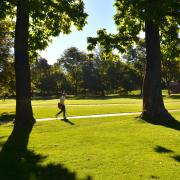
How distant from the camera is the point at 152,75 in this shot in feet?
87.1

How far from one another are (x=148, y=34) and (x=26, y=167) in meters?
16.7

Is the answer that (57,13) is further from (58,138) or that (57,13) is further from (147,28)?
(58,138)

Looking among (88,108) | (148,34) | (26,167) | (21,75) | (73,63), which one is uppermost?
(73,63)

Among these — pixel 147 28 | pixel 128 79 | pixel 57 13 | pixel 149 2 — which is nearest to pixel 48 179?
pixel 149 2

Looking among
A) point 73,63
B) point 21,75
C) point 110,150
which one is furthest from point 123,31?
point 73,63

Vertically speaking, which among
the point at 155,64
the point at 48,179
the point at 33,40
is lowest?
the point at 48,179

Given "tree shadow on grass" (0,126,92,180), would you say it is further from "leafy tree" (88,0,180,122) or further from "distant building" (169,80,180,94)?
"distant building" (169,80,180,94)

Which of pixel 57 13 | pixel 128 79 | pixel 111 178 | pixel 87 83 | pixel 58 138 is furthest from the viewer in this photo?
pixel 87 83

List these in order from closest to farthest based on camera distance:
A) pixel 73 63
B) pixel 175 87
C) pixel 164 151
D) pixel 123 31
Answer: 1. pixel 164 151
2. pixel 123 31
3. pixel 175 87
4. pixel 73 63

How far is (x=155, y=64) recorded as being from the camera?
26422mm

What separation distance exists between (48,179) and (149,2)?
1411 cm

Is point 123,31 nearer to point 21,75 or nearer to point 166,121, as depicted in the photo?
point 166,121

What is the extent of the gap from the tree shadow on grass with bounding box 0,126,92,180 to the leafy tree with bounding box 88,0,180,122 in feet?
35.7

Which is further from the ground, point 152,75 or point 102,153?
point 152,75
